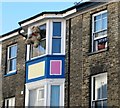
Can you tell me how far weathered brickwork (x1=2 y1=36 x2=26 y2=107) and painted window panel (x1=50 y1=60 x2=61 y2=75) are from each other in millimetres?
3093

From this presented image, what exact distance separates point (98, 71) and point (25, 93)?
5763 mm

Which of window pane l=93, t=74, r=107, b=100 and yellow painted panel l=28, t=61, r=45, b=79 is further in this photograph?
yellow painted panel l=28, t=61, r=45, b=79

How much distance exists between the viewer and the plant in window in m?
25.9

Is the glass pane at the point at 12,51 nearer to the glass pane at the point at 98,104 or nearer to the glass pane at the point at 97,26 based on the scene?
the glass pane at the point at 97,26

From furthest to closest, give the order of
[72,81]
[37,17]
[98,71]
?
[37,17] < [72,81] < [98,71]

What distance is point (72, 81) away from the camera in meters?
24.1

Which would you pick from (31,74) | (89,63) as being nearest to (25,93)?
(31,74)

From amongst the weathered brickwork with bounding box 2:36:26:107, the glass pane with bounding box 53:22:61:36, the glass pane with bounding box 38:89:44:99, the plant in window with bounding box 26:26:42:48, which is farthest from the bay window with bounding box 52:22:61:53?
the weathered brickwork with bounding box 2:36:26:107

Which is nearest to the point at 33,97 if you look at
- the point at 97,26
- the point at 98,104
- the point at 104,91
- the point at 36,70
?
the point at 36,70

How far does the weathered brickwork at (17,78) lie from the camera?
27.4 metres

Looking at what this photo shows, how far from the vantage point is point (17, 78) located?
91.6 feet

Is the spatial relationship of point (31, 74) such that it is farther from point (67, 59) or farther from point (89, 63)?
point (89, 63)

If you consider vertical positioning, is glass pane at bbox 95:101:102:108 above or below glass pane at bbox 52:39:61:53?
below

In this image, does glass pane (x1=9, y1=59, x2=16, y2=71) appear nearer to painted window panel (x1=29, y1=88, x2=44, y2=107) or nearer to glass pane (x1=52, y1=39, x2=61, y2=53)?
painted window panel (x1=29, y1=88, x2=44, y2=107)
